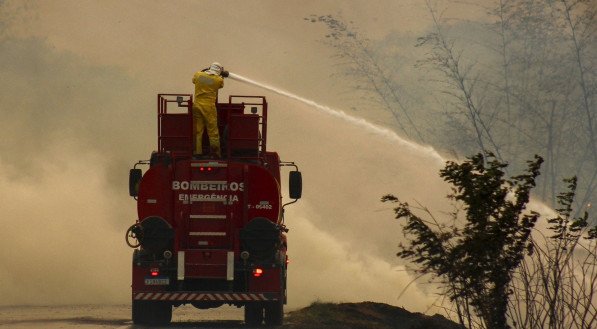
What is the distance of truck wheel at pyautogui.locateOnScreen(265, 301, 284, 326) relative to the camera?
27094mm

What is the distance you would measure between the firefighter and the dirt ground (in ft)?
11.0

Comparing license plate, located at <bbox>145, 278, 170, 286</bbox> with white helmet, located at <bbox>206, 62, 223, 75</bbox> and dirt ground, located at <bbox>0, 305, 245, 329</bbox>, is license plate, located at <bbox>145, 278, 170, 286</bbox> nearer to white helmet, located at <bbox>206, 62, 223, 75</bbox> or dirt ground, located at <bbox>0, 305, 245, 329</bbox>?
dirt ground, located at <bbox>0, 305, 245, 329</bbox>

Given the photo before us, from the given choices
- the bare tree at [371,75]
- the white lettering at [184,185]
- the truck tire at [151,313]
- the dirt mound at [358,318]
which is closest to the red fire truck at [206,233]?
the white lettering at [184,185]

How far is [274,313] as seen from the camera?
27156 mm

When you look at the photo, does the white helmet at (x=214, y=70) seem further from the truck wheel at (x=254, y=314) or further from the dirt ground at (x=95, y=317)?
the dirt ground at (x=95, y=317)

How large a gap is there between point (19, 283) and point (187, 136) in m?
11.7

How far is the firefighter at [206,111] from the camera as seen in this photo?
26859 mm

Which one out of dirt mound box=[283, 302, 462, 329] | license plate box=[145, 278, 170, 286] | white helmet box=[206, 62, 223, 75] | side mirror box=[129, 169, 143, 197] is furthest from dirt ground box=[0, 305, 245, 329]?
white helmet box=[206, 62, 223, 75]

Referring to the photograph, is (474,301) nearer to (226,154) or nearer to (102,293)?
(226,154)

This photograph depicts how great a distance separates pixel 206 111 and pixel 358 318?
200 inches

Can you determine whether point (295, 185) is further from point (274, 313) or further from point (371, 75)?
point (371, 75)

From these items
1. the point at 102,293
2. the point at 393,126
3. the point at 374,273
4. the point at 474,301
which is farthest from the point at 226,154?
the point at 393,126

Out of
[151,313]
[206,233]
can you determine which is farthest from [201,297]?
[151,313]

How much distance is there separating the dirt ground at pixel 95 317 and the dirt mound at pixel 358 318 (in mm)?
1299
